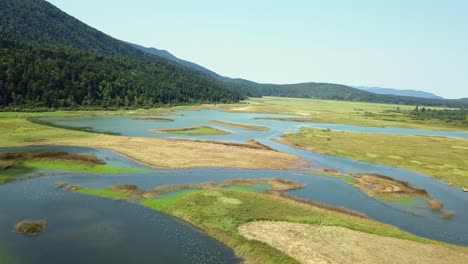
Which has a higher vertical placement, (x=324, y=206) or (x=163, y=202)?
(x=163, y=202)

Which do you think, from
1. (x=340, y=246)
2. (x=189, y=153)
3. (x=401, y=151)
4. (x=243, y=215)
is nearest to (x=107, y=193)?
(x=243, y=215)

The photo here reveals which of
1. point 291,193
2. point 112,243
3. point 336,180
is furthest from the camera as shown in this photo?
point 336,180

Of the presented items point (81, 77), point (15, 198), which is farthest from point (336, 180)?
point (81, 77)

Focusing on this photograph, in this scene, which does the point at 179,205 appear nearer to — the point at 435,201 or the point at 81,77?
the point at 435,201

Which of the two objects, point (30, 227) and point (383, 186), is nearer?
point (30, 227)

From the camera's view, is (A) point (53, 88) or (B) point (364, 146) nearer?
(B) point (364, 146)

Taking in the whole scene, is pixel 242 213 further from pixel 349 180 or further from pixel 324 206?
pixel 349 180

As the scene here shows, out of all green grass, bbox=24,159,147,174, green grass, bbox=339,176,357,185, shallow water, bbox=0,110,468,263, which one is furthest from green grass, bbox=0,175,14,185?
green grass, bbox=339,176,357,185
